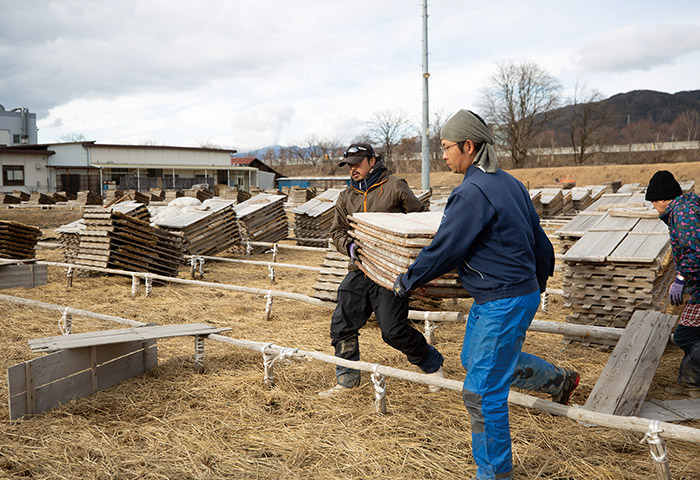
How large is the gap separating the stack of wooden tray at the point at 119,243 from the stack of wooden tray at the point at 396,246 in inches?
271

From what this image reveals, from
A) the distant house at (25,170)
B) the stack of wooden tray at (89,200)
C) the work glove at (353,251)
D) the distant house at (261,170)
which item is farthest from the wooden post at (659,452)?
the distant house at (261,170)

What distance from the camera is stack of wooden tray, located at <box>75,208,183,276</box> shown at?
31.3 feet

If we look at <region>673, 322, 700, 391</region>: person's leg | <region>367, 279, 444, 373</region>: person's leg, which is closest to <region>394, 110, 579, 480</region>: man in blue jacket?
<region>367, 279, 444, 373</region>: person's leg

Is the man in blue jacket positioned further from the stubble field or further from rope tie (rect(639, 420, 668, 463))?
rope tie (rect(639, 420, 668, 463))

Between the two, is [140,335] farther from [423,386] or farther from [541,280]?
[541,280]

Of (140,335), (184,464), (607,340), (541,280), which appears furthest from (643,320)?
(140,335)

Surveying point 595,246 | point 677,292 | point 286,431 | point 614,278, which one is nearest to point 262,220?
point 595,246

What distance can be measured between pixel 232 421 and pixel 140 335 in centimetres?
119

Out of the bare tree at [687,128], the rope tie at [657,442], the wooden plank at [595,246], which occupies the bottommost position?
the rope tie at [657,442]

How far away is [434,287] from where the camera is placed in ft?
11.3

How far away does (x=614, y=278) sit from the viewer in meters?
5.59

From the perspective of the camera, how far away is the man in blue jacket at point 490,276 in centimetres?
271

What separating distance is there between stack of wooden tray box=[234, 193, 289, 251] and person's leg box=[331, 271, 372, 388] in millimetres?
9042

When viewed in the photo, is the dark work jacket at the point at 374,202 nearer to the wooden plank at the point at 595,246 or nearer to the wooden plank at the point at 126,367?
the wooden plank at the point at 126,367
